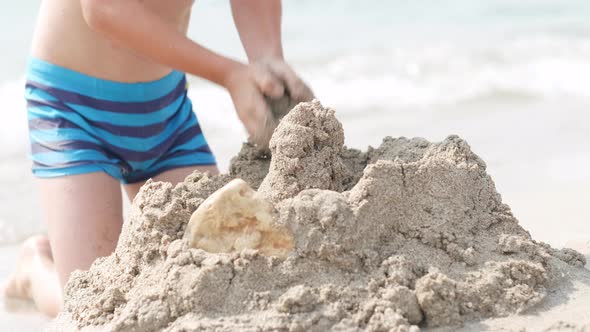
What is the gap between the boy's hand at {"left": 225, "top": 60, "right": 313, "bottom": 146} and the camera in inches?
80.8

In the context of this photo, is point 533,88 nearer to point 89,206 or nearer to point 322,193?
point 89,206

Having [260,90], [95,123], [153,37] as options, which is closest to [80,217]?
[95,123]

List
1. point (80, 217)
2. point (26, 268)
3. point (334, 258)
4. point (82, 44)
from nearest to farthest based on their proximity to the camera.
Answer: point (334, 258)
point (80, 217)
point (82, 44)
point (26, 268)

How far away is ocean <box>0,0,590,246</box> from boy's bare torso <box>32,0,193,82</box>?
153 centimetres

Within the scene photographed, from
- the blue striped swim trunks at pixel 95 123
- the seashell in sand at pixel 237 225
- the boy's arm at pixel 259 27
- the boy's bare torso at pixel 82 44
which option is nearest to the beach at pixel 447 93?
the seashell in sand at pixel 237 225

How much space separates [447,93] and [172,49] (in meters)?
5.00

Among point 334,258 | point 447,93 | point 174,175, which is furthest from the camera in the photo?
point 447,93

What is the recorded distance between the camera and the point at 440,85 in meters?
7.29

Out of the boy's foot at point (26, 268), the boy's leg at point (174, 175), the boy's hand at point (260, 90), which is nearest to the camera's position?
the boy's hand at point (260, 90)

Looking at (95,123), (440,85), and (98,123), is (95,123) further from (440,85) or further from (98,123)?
(440,85)

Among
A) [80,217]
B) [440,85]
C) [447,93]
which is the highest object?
[440,85]

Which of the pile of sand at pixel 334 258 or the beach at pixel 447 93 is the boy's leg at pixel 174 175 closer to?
the beach at pixel 447 93

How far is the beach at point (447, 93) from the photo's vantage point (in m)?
3.98

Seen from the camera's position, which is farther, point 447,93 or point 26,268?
point 447,93
